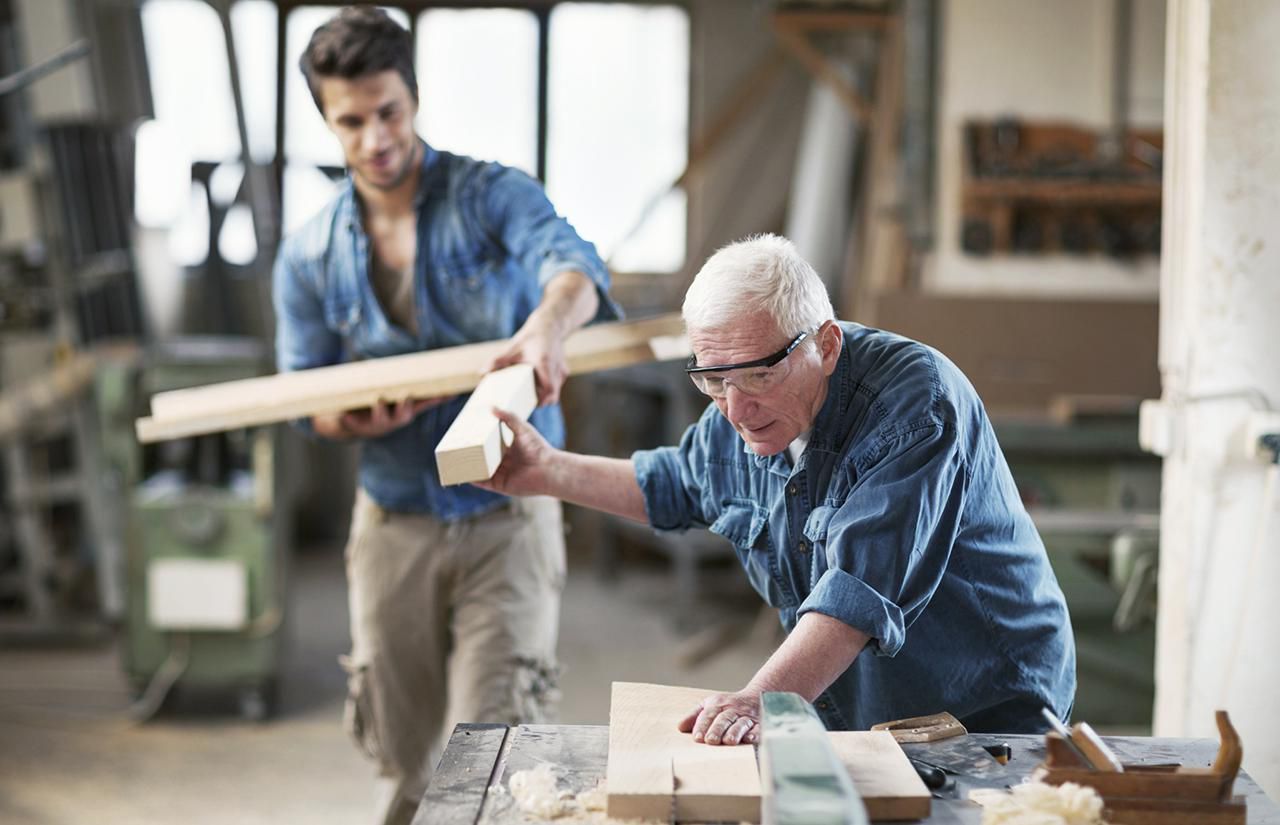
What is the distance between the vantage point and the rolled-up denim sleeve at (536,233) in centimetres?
235

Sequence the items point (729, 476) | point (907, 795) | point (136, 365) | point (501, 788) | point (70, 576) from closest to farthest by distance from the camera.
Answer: point (907, 795) < point (501, 788) < point (729, 476) < point (136, 365) < point (70, 576)

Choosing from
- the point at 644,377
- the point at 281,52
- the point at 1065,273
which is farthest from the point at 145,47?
the point at 1065,273

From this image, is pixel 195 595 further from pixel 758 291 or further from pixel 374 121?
pixel 758 291

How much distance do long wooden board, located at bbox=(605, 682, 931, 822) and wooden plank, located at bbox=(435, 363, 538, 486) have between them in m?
0.40

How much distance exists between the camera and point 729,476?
1958 millimetres

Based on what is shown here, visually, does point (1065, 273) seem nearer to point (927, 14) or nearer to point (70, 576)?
point (927, 14)

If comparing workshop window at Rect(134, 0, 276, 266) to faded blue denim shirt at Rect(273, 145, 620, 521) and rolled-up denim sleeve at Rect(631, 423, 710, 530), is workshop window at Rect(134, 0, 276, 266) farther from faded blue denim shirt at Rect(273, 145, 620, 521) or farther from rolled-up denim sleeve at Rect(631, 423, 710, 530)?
rolled-up denim sleeve at Rect(631, 423, 710, 530)

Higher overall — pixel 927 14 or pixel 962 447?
pixel 927 14

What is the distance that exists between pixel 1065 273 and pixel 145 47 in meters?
4.67

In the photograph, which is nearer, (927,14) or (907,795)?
(907,795)

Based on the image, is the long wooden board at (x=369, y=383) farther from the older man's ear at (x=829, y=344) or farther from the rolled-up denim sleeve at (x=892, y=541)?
the rolled-up denim sleeve at (x=892, y=541)

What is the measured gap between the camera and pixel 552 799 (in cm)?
144

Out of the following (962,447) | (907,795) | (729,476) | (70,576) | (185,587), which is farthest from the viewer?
(70,576)

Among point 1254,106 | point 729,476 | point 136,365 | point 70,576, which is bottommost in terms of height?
point 70,576
